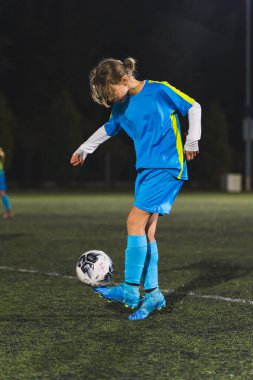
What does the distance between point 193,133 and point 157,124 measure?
0.92ft

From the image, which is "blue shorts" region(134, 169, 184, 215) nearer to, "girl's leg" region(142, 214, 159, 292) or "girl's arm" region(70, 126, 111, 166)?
"girl's leg" region(142, 214, 159, 292)

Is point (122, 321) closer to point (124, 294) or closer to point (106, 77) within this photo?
point (124, 294)

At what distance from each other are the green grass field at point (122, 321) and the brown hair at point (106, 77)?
1596 mm

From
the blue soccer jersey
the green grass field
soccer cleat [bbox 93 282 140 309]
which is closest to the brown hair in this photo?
the blue soccer jersey

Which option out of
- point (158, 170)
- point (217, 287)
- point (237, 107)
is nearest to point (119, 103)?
point (158, 170)

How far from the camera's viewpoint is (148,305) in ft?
18.9

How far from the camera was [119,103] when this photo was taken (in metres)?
5.83

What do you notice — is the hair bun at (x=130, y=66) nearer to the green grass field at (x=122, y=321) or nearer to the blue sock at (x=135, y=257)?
the blue sock at (x=135, y=257)

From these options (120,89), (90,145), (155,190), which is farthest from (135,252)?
(120,89)

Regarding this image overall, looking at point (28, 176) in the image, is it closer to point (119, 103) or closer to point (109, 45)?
point (109, 45)

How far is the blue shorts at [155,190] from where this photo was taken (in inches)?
224

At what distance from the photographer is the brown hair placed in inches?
218

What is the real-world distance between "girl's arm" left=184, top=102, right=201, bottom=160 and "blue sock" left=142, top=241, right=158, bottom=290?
81 cm

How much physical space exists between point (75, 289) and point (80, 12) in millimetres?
50239
